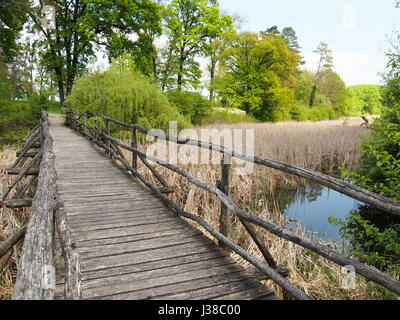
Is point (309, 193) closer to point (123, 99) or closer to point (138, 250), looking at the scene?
point (138, 250)

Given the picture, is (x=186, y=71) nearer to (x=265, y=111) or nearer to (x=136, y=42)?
(x=136, y=42)

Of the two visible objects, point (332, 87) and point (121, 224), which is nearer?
point (121, 224)

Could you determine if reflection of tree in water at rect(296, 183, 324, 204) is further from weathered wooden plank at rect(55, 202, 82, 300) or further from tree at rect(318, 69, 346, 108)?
tree at rect(318, 69, 346, 108)

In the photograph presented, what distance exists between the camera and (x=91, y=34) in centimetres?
2003

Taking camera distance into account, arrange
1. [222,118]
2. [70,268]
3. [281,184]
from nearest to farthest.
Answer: [70,268] → [281,184] → [222,118]

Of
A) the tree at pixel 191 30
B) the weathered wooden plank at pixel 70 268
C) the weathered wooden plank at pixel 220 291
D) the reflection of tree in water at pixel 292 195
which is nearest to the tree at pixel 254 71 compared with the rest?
the tree at pixel 191 30

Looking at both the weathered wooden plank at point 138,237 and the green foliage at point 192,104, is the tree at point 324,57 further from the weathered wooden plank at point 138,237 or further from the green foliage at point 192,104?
the weathered wooden plank at point 138,237

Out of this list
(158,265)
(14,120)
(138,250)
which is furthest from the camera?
(14,120)

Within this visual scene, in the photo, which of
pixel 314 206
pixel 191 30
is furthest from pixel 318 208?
pixel 191 30

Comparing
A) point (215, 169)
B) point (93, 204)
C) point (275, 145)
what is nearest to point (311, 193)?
point (275, 145)

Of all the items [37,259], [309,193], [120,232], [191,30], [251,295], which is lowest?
[309,193]

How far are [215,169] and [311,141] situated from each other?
530 cm

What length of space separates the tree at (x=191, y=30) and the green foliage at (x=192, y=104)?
24.1 ft

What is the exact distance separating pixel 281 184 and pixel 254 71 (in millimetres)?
20585
